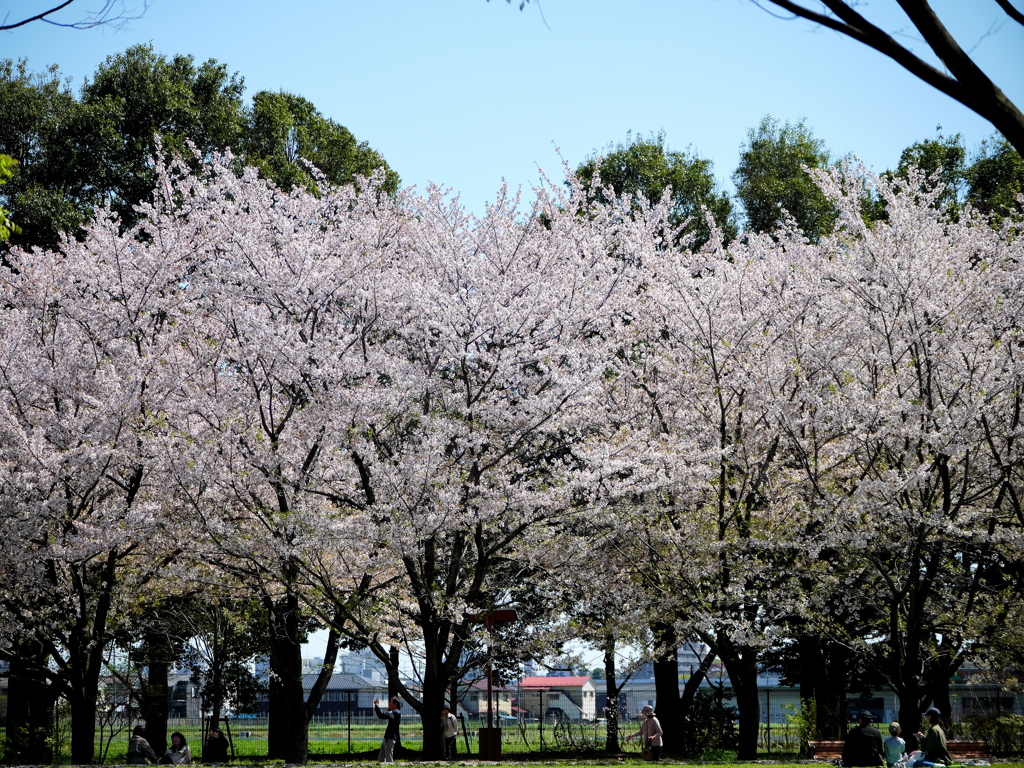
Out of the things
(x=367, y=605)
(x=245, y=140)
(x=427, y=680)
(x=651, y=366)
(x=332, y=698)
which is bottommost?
(x=332, y=698)

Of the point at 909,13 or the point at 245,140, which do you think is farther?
the point at 245,140

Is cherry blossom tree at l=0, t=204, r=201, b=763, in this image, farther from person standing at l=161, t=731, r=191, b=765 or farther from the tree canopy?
the tree canopy

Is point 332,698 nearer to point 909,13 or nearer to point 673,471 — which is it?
point 673,471

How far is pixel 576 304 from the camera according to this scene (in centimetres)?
1298

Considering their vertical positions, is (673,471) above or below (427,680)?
above

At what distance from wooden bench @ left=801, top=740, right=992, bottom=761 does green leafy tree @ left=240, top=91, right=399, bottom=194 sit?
53.2 feet

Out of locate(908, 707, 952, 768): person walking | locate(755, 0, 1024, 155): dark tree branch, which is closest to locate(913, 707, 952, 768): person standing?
locate(908, 707, 952, 768): person walking

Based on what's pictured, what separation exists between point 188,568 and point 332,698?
113 feet

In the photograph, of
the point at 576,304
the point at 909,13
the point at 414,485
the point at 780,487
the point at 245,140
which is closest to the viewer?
the point at 909,13

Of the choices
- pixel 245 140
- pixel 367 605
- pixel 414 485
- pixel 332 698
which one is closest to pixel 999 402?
pixel 414 485

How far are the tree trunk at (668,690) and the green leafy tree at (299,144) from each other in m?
13.5

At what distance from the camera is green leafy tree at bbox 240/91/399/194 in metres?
23.7

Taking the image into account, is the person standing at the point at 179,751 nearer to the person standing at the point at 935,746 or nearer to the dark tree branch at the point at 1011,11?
the person standing at the point at 935,746

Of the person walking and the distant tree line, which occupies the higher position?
the distant tree line
